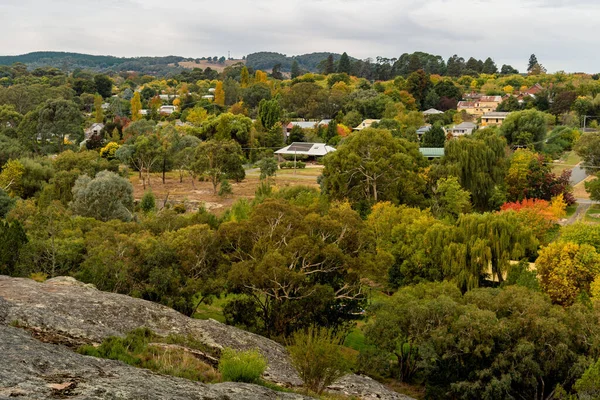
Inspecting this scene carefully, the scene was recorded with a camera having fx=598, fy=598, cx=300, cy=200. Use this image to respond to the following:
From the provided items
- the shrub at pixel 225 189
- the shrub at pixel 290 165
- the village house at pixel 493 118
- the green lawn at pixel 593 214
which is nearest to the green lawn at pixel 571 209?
the green lawn at pixel 593 214

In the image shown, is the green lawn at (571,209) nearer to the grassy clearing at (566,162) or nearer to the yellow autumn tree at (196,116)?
the grassy clearing at (566,162)

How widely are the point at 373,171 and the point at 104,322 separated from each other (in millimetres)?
23672

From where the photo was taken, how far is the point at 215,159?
45.9 metres

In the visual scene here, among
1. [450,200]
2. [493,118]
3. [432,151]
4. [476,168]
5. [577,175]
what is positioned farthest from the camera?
[493,118]

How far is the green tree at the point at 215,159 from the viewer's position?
45406mm

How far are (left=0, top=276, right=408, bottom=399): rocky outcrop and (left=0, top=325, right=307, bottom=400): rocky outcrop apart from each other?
1.36m

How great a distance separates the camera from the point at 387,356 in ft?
54.4

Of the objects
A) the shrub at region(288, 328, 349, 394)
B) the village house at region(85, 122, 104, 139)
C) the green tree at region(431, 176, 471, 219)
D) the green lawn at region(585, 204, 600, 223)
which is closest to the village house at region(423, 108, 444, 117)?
the village house at region(85, 122, 104, 139)

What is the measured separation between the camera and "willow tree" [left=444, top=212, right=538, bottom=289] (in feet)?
80.3

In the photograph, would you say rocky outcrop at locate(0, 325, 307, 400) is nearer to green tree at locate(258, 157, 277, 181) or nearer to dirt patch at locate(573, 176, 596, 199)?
green tree at locate(258, 157, 277, 181)

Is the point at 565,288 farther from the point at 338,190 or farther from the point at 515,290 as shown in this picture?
the point at 338,190

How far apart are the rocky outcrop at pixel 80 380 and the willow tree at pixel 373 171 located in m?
25.7

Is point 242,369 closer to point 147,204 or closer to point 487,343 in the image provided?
point 487,343

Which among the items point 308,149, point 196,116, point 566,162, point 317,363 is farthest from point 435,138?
point 317,363
